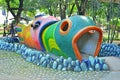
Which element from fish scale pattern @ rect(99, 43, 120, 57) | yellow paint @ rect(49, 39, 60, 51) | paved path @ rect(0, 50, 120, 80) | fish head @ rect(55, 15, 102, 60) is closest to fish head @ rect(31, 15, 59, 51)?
yellow paint @ rect(49, 39, 60, 51)

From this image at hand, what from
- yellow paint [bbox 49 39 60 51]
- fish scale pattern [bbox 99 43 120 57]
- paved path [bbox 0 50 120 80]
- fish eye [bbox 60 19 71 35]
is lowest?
fish scale pattern [bbox 99 43 120 57]

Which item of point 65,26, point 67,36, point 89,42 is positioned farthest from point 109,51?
point 67,36

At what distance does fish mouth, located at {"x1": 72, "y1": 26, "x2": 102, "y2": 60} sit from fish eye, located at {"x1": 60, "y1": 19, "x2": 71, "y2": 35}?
0.54 metres

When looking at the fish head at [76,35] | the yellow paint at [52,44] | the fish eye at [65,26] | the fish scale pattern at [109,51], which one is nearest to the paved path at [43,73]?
the fish head at [76,35]

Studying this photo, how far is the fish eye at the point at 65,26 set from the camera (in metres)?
A: 11.7

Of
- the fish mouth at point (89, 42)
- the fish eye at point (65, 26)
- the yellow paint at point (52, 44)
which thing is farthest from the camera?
the yellow paint at point (52, 44)

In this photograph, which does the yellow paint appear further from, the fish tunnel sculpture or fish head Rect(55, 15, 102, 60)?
fish head Rect(55, 15, 102, 60)

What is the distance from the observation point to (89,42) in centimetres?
1266

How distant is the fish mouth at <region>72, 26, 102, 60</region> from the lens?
11131 mm

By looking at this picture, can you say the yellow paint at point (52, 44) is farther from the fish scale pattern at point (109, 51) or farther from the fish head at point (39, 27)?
the fish scale pattern at point (109, 51)

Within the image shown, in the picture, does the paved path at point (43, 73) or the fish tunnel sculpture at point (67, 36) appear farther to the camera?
the fish tunnel sculpture at point (67, 36)

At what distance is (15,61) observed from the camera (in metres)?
12.4

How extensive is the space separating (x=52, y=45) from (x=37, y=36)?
176 centimetres

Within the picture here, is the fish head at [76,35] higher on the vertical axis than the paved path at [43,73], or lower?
higher
